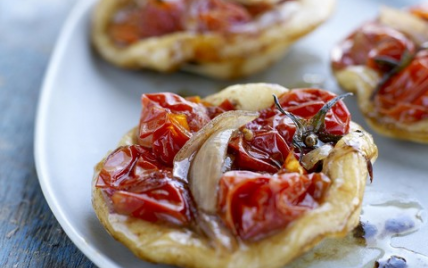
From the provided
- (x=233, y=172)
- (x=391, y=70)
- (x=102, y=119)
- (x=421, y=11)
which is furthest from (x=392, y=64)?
(x=102, y=119)

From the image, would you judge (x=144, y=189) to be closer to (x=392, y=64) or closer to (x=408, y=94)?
(x=408, y=94)

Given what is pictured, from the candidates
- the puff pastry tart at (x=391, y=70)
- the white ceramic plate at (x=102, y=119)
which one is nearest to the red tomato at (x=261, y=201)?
the white ceramic plate at (x=102, y=119)

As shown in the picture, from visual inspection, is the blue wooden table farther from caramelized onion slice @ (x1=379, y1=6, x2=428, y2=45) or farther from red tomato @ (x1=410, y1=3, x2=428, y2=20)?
red tomato @ (x1=410, y1=3, x2=428, y2=20)

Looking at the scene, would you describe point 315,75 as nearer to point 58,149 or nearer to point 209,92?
point 209,92

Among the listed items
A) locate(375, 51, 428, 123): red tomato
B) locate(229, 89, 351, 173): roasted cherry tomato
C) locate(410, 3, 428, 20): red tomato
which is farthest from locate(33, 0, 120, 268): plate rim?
locate(410, 3, 428, 20): red tomato

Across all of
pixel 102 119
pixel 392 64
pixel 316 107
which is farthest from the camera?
pixel 102 119
